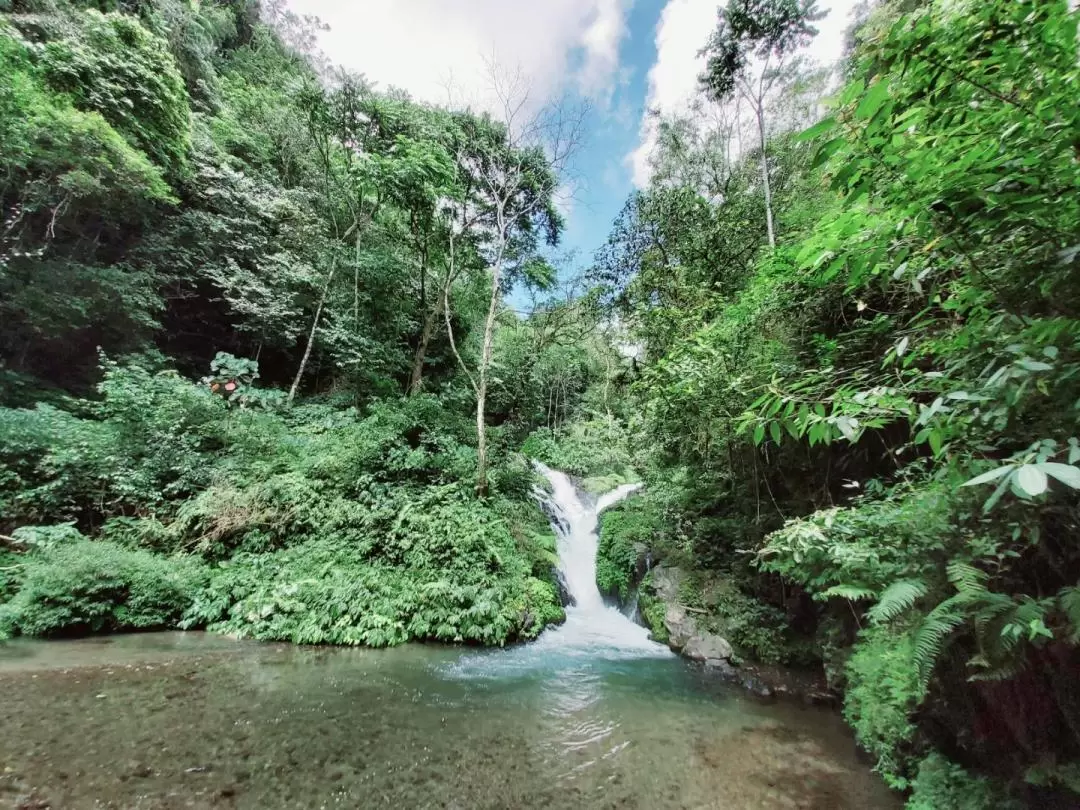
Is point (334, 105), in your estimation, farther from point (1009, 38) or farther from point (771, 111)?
point (1009, 38)

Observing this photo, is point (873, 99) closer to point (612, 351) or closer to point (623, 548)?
point (623, 548)

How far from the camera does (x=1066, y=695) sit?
2.53 metres

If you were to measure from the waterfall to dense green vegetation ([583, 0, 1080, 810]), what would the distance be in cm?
140

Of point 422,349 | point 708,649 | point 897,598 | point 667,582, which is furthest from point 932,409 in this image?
point 422,349

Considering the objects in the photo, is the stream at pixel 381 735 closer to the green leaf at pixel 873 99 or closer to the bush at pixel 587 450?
the green leaf at pixel 873 99

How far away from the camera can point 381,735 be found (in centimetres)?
399

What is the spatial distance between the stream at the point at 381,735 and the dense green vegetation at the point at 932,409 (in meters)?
1.09

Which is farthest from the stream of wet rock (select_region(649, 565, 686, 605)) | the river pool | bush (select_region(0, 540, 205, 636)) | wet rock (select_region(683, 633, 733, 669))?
wet rock (select_region(649, 565, 686, 605))

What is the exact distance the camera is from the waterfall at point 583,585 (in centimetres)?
767

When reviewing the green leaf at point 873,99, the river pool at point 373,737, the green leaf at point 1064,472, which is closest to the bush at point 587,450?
the river pool at point 373,737

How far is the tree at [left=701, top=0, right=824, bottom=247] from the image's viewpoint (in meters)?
9.07

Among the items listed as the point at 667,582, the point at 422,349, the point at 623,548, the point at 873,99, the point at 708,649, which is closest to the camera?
the point at 873,99

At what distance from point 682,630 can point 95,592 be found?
880 cm

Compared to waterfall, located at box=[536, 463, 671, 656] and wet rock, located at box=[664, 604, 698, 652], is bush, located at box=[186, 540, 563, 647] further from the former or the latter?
wet rock, located at box=[664, 604, 698, 652]
